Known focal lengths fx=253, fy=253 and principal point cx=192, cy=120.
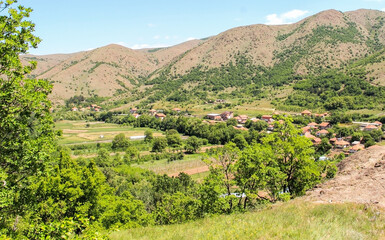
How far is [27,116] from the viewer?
9.10 meters

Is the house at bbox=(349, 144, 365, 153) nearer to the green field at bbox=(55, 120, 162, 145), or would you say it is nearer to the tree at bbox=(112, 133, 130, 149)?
the tree at bbox=(112, 133, 130, 149)

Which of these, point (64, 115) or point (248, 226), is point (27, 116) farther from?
point (64, 115)

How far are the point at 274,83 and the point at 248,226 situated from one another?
16756 cm

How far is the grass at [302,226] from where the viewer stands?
7598mm

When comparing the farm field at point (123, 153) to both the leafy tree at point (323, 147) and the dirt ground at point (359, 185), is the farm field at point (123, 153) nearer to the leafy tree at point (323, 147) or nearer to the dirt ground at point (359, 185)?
the dirt ground at point (359, 185)

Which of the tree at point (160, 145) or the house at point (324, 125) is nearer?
the tree at point (160, 145)

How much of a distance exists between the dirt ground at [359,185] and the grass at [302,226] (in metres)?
1.29

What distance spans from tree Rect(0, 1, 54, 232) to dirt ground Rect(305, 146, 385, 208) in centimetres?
1179

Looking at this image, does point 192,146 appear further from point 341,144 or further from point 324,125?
point 324,125

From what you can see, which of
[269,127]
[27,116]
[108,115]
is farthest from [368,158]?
[108,115]

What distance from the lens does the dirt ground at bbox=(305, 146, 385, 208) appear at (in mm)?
10867

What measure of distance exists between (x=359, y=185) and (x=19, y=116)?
48.7 feet

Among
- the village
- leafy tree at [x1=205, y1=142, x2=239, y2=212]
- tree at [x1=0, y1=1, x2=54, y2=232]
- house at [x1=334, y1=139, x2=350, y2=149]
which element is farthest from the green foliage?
house at [x1=334, y1=139, x2=350, y2=149]

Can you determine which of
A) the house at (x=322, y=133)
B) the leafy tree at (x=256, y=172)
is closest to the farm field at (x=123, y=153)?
the leafy tree at (x=256, y=172)
